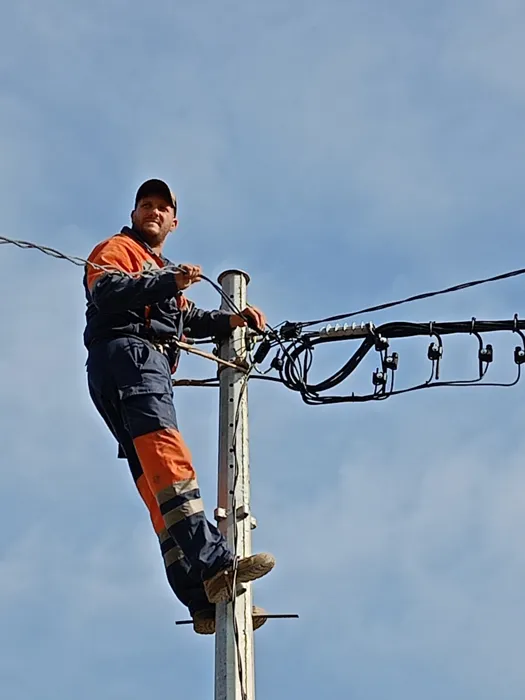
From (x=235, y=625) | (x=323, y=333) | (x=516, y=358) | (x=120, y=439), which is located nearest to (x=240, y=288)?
(x=323, y=333)

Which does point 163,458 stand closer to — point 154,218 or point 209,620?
point 209,620

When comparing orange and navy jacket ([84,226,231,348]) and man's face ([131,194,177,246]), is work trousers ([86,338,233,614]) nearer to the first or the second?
orange and navy jacket ([84,226,231,348])

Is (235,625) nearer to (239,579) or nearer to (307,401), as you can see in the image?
(239,579)

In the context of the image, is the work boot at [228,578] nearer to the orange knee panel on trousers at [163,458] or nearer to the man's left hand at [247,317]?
the orange knee panel on trousers at [163,458]

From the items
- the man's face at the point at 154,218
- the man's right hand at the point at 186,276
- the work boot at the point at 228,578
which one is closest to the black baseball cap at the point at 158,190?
the man's face at the point at 154,218

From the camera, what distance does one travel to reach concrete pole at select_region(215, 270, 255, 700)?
18.7 ft

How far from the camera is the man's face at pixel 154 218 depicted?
24.0ft

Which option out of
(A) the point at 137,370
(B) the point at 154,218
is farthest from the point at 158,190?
(A) the point at 137,370

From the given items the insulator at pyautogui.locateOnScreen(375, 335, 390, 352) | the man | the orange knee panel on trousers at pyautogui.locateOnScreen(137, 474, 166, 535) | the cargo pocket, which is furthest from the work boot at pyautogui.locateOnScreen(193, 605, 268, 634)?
the insulator at pyautogui.locateOnScreen(375, 335, 390, 352)

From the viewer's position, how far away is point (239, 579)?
595 cm

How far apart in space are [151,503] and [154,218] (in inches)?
64.5

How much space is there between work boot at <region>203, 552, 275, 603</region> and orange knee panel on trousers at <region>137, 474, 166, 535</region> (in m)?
0.55

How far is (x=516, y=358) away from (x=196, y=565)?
7.16 feet

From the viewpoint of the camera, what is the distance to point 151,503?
6.57 m
